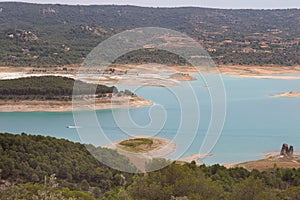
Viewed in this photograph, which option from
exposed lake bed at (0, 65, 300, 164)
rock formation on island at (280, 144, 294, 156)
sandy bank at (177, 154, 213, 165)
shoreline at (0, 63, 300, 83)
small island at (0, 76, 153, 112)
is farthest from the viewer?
shoreline at (0, 63, 300, 83)

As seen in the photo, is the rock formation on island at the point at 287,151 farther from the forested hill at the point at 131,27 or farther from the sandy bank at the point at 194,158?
the forested hill at the point at 131,27

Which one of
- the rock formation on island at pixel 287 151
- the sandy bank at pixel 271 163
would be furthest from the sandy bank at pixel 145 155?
the rock formation on island at pixel 287 151

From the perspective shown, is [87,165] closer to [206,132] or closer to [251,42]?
[206,132]

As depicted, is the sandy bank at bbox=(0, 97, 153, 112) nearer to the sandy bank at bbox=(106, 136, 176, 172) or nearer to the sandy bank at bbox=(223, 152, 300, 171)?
the sandy bank at bbox=(106, 136, 176, 172)

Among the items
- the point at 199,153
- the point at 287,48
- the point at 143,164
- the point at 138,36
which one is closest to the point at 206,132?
the point at 199,153

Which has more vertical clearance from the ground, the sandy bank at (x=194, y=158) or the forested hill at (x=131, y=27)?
the forested hill at (x=131, y=27)

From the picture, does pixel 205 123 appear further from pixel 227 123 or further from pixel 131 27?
pixel 131 27

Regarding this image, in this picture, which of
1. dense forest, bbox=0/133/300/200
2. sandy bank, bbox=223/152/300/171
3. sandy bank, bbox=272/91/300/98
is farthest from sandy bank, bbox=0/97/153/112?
dense forest, bbox=0/133/300/200
